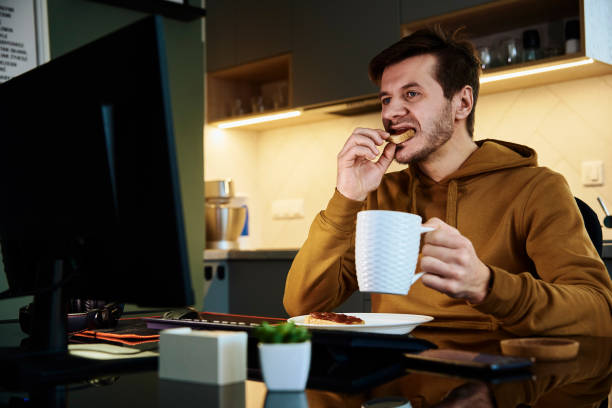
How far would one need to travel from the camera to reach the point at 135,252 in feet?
2.34

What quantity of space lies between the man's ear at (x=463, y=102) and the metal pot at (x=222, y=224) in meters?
2.16

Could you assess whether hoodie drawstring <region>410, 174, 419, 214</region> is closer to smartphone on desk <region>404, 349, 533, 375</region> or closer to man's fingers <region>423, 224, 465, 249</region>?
man's fingers <region>423, 224, 465, 249</region>

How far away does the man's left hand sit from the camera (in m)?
0.86

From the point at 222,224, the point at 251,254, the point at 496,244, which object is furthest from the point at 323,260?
the point at 222,224

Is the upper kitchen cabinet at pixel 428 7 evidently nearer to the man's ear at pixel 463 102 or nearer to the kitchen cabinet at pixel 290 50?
the kitchen cabinet at pixel 290 50

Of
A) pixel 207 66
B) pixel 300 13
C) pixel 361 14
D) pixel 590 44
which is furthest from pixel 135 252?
pixel 207 66

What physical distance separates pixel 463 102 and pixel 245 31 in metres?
2.44

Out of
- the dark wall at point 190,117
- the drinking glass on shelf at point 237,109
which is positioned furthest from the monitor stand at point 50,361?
the drinking glass on shelf at point 237,109

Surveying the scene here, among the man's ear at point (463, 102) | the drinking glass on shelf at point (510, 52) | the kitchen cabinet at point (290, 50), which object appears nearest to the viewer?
the man's ear at point (463, 102)

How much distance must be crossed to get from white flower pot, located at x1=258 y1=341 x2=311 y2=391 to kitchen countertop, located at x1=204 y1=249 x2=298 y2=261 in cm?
239

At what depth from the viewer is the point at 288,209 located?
3.96 meters

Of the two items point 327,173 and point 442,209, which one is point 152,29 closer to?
point 442,209

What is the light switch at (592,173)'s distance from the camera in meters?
2.75

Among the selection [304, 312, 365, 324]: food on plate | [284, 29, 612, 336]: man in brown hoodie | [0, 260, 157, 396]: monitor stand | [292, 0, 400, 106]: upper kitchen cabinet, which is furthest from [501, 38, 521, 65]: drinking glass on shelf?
[0, 260, 157, 396]: monitor stand
